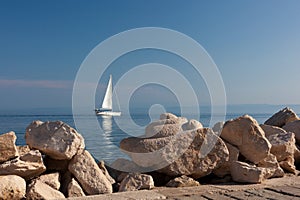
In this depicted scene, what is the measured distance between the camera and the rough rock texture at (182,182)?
566 cm

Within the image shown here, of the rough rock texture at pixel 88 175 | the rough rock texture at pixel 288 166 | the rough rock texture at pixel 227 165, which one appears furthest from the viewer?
the rough rock texture at pixel 288 166

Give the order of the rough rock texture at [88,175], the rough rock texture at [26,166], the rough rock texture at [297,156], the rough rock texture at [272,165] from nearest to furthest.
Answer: the rough rock texture at [26,166], the rough rock texture at [88,175], the rough rock texture at [272,165], the rough rock texture at [297,156]

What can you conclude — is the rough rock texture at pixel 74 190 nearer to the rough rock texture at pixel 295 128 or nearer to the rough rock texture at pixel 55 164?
the rough rock texture at pixel 55 164

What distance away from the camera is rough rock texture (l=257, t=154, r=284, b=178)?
639 cm

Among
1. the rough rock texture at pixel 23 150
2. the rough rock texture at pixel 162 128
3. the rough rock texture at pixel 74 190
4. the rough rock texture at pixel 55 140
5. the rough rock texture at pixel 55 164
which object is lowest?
the rough rock texture at pixel 74 190

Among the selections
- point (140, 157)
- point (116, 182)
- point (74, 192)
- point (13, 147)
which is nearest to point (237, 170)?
point (140, 157)

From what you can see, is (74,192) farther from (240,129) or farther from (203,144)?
(240,129)

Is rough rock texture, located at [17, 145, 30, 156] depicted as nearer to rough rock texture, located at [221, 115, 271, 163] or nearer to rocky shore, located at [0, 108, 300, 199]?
rocky shore, located at [0, 108, 300, 199]

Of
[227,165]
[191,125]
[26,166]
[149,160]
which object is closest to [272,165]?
[227,165]

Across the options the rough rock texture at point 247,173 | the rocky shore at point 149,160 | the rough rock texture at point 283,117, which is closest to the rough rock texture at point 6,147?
the rocky shore at point 149,160

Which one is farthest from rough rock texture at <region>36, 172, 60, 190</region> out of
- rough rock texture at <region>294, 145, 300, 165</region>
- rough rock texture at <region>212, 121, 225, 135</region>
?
rough rock texture at <region>294, 145, 300, 165</region>

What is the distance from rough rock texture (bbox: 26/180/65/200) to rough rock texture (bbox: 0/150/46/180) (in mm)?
243

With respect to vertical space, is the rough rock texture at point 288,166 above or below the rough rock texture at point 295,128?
below

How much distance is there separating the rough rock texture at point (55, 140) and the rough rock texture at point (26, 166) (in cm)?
23
